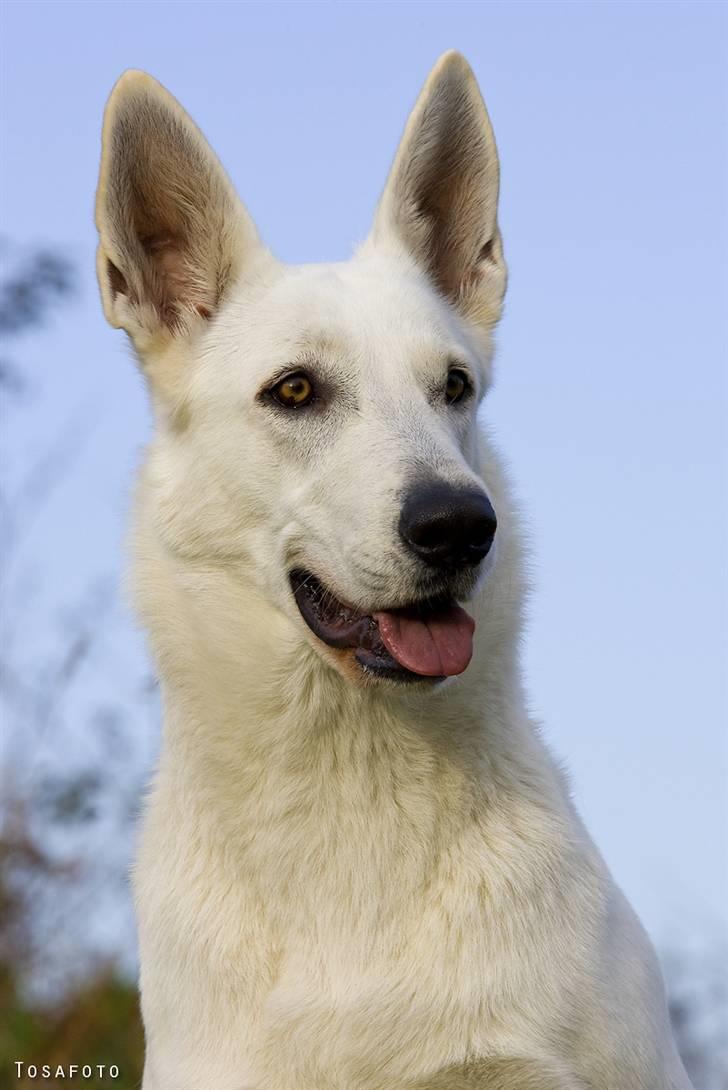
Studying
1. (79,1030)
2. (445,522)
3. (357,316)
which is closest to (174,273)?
(357,316)

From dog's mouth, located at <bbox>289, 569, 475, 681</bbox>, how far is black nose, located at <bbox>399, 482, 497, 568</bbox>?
185mm

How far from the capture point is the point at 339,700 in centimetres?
420

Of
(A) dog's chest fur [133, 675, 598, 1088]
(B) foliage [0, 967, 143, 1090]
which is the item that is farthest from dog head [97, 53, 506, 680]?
(B) foliage [0, 967, 143, 1090]

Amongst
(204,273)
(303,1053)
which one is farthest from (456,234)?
(303,1053)

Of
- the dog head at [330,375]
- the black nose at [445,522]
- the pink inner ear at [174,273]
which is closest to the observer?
the black nose at [445,522]

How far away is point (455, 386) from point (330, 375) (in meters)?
0.38

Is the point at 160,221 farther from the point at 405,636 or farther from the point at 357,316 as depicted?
the point at 405,636

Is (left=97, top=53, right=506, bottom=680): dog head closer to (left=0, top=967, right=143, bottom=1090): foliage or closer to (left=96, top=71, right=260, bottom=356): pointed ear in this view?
(left=96, top=71, right=260, bottom=356): pointed ear

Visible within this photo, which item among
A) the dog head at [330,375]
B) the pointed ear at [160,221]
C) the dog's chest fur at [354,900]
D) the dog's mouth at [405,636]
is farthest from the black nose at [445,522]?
the pointed ear at [160,221]

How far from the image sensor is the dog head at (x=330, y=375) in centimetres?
389

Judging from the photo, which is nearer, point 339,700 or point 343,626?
point 343,626

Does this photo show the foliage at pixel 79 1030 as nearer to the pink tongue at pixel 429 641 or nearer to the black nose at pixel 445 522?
the pink tongue at pixel 429 641

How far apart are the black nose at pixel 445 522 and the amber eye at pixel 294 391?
620 mm

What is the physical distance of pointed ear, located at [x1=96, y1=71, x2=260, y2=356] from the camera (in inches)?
175
